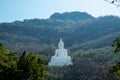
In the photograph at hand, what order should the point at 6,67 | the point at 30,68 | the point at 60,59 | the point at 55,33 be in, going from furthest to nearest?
the point at 55,33 < the point at 60,59 < the point at 30,68 < the point at 6,67

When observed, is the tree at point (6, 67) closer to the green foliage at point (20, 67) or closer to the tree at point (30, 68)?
the green foliage at point (20, 67)

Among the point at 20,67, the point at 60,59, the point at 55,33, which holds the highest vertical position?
the point at 55,33

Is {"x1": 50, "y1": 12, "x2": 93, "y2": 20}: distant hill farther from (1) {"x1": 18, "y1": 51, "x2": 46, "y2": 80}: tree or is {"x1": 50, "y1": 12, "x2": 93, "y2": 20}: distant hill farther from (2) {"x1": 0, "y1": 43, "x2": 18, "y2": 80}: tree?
(2) {"x1": 0, "y1": 43, "x2": 18, "y2": 80}: tree

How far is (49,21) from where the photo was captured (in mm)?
163625

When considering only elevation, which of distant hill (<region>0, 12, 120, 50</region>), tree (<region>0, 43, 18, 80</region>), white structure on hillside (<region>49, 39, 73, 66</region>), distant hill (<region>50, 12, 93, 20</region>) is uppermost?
distant hill (<region>50, 12, 93, 20</region>)

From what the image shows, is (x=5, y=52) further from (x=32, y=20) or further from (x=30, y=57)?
(x=32, y=20)

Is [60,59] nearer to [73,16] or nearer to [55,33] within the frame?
[55,33]

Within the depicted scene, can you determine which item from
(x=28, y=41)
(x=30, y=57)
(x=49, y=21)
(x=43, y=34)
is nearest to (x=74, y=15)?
(x=49, y=21)

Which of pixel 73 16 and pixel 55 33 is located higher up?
pixel 73 16

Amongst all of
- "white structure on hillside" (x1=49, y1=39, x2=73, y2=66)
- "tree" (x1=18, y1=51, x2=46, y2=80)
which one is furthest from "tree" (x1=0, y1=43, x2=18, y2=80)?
"white structure on hillside" (x1=49, y1=39, x2=73, y2=66)

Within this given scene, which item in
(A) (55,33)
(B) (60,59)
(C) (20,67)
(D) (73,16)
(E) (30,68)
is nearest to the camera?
(E) (30,68)

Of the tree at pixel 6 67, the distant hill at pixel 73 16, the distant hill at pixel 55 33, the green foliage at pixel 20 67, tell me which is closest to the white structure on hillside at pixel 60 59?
the distant hill at pixel 55 33

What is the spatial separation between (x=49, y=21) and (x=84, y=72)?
383ft

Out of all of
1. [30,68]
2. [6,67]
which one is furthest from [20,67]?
[6,67]
